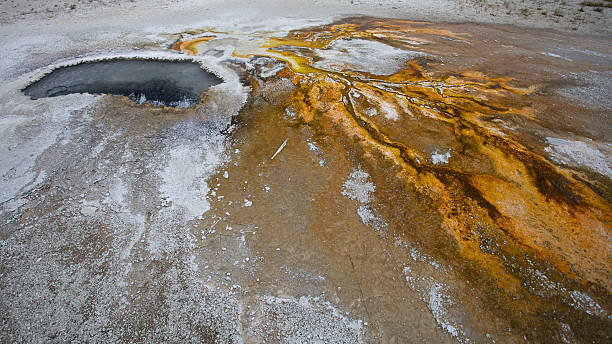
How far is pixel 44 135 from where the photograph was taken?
550 cm

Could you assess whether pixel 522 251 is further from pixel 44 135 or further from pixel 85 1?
pixel 85 1

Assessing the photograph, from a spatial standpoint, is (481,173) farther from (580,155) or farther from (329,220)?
(329,220)

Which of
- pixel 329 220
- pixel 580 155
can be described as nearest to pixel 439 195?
pixel 329 220

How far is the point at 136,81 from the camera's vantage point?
7.77 m

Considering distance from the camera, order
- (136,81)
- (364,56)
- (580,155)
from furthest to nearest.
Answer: (364,56) → (136,81) → (580,155)

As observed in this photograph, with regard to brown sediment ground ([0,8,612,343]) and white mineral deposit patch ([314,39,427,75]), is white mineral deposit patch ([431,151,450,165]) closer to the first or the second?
brown sediment ground ([0,8,612,343])

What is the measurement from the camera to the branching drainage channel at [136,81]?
23.3ft

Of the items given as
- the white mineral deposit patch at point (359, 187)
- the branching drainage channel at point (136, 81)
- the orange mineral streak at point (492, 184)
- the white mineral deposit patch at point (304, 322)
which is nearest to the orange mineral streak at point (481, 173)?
the orange mineral streak at point (492, 184)

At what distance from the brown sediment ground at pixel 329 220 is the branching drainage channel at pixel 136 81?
0.61 m

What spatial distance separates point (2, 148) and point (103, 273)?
167 inches

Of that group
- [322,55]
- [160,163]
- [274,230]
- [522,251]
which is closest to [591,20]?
[322,55]

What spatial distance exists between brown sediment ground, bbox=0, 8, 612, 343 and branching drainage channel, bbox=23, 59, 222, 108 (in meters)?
0.61

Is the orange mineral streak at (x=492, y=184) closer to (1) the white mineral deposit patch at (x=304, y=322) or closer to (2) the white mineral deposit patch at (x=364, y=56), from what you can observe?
(2) the white mineral deposit patch at (x=364, y=56)

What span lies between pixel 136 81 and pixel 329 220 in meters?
7.51
